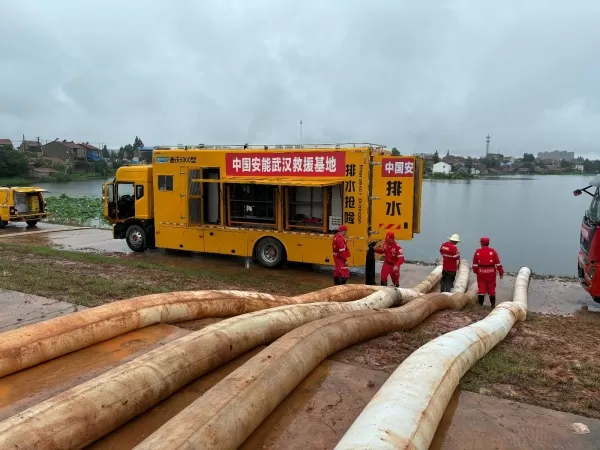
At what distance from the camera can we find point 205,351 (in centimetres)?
369

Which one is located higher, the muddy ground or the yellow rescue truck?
the yellow rescue truck

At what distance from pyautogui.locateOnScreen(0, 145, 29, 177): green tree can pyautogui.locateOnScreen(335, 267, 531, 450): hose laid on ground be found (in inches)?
2673

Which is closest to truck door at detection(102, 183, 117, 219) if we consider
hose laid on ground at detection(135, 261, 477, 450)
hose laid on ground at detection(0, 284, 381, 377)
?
hose laid on ground at detection(0, 284, 381, 377)

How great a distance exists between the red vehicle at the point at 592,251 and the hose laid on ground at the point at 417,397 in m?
5.90

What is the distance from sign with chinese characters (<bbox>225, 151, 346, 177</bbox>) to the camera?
11.0 metres

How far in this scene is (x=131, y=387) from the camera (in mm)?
3035

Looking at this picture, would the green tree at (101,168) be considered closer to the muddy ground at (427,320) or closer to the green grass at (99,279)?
A: the muddy ground at (427,320)

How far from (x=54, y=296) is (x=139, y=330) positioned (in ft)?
8.66

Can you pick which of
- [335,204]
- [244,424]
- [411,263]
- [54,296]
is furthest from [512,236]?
[244,424]

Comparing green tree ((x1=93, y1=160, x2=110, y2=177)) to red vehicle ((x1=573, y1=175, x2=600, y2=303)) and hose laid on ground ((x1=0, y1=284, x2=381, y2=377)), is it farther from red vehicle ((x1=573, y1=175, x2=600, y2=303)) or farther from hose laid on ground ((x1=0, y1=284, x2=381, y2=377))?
hose laid on ground ((x1=0, y1=284, x2=381, y2=377))

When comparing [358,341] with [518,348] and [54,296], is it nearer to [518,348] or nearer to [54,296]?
[518,348]

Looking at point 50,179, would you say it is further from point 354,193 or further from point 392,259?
point 392,259

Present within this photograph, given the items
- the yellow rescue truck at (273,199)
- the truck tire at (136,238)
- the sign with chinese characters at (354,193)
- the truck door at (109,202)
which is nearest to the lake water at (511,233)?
the yellow rescue truck at (273,199)

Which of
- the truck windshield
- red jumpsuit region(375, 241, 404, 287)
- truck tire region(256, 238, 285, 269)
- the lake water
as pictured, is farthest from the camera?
the lake water
